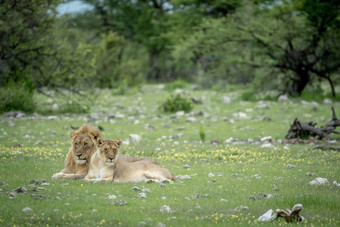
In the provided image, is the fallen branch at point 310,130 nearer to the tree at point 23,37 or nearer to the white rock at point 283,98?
the tree at point 23,37

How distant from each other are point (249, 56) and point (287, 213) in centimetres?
2784

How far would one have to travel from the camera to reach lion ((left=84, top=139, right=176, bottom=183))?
1025cm

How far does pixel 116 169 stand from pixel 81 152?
78 centimetres

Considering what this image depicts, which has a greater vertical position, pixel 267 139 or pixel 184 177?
pixel 184 177

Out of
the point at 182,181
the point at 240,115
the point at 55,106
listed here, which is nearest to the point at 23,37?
the point at 55,106

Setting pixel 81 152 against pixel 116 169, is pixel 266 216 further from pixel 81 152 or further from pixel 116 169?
pixel 81 152


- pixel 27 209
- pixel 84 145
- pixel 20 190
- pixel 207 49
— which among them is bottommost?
pixel 20 190

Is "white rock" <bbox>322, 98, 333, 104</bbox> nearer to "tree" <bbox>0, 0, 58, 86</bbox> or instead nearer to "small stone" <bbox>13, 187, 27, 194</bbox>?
"tree" <bbox>0, 0, 58, 86</bbox>

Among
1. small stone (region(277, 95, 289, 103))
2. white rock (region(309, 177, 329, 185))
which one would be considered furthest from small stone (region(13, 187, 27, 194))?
small stone (region(277, 95, 289, 103))

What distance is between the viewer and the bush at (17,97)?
2252cm

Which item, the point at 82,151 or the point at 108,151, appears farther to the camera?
the point at 82,151

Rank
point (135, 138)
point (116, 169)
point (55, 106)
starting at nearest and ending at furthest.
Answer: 1. point (116, 169)
2. point (135, 138)
3. point (55, 106)

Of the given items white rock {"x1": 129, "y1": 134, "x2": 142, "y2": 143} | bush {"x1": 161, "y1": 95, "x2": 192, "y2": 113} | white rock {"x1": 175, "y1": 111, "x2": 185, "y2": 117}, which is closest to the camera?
white rock {"x1": 129, "y1": 134, "x2": 142, "y2": 143}

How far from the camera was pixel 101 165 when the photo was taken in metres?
10.4
